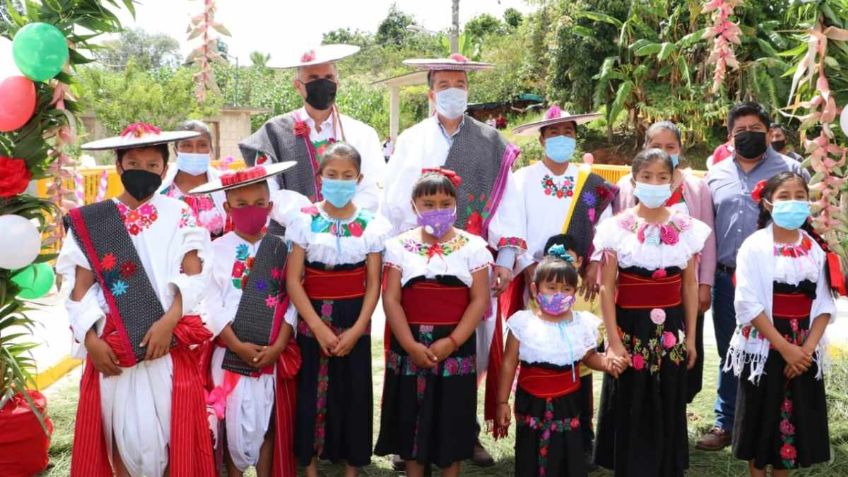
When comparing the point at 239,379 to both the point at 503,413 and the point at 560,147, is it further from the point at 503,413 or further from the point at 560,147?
the point at 560,147

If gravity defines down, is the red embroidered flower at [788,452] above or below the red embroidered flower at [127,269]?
below

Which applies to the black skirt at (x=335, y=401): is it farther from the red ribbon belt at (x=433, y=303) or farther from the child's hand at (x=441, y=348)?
the child's hand at (x=441, y=348)

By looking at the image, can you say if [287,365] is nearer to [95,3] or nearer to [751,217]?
[95,3]

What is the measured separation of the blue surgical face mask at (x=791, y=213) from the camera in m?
3.96

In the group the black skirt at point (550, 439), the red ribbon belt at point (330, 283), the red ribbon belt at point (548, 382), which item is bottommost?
the black skirt at point (550, 439)

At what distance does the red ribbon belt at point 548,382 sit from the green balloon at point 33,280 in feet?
8.39

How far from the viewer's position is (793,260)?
158 inches

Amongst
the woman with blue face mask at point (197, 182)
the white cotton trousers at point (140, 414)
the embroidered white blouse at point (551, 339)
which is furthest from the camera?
the woman with blue face mask at point (197, 182)

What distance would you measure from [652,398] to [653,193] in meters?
1.03

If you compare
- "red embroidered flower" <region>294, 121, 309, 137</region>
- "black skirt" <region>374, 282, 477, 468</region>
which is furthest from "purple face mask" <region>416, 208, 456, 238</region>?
"red embroidered flower" <region>294, 121, 309, 137</region>

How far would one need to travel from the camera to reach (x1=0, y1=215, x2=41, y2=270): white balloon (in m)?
3.81

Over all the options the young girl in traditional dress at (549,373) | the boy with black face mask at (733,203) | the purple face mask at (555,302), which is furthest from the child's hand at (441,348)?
the boy with black face mask at (733,203)

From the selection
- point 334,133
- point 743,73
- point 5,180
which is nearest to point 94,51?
point 5,180

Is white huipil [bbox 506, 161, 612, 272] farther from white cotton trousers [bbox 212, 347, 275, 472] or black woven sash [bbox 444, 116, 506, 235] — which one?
white cotton trousers [bbox 212, 347, 275, 472]
